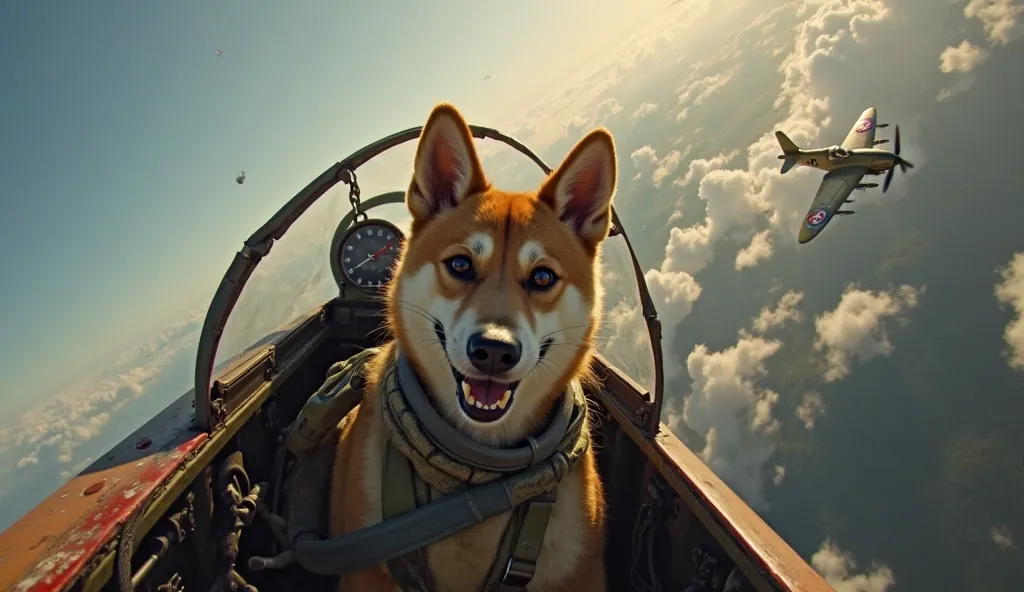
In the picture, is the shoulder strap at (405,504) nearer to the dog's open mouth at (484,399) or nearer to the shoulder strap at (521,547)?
the shoulder strap at (521,547)

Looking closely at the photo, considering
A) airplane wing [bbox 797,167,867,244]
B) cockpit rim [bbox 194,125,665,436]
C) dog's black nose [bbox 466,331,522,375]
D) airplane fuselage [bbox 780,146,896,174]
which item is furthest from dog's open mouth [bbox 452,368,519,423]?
airplane fuselage [bbox 780,146,896,174]

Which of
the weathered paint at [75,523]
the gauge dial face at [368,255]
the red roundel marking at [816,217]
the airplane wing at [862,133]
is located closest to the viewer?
the weathered paint at [75,523]

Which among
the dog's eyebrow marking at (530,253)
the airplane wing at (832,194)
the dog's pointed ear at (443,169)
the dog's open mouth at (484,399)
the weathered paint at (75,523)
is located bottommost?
the airplane wing at (832,194)

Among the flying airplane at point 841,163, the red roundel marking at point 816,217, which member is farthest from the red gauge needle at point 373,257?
the red roundel marking at point 816,217

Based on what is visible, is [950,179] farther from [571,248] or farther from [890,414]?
[571,248]

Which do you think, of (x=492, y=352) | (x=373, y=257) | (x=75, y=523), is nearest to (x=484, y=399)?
(x=492, y=352)

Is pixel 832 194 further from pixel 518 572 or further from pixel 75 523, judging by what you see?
pixel 75 523
